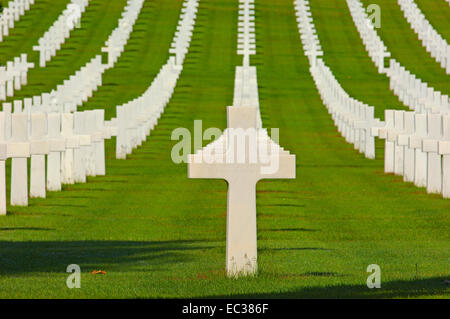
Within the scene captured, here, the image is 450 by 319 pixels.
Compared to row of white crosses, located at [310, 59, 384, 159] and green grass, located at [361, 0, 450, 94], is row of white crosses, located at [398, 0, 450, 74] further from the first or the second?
row of white crosses, located at [310, 59, 384, 159]

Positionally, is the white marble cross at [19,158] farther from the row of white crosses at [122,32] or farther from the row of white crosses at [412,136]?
the row of white crosses at [122,32]

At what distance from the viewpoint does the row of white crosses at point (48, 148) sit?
19609 mm

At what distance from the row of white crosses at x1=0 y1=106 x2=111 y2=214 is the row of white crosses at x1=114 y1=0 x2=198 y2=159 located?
2570 mm

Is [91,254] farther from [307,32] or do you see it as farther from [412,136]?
[307,32]

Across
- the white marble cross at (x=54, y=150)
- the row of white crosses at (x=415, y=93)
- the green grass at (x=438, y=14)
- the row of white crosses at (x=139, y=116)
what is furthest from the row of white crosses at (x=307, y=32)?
the white marble cross at (x=54, y=150)

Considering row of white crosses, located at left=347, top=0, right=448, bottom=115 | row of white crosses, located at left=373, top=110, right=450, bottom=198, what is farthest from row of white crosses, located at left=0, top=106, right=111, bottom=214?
row of white crosses, located at left=347, top=0, right=448, bottom=115

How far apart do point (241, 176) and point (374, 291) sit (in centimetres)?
182

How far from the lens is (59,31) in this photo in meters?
64.6

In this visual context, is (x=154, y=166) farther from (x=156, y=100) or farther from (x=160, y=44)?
(x=160, y=44)

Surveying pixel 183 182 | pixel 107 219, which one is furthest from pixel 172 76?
pixel 107 219

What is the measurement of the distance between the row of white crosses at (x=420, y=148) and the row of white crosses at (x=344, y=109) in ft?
14.0

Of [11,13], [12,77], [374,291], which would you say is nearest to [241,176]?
[374,291]

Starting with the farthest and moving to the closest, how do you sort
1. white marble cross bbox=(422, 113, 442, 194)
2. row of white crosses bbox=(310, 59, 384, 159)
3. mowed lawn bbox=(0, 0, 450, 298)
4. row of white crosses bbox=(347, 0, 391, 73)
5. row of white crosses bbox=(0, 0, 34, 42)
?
row of white crosses bbox=(0, 0, 34, 42) < row of white crosses bbox=(347, 0, 391, 73) < row of white crosses bbox=(310, 59, 384, 159) < white marble cross bbox=(422, 113, 442, 194) < mowed lawn bbox=(0, 0, 450, 298)

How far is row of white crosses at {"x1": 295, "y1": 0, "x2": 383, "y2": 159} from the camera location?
32.4 metres
